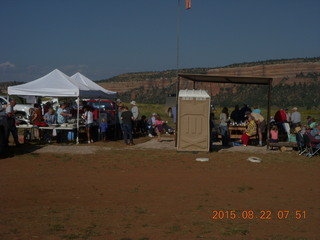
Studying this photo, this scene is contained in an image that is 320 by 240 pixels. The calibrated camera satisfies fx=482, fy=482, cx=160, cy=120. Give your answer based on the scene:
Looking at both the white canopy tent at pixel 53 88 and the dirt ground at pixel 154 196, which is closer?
the dirt ground at pixel 154 196

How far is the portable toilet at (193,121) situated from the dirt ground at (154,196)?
1.64ft

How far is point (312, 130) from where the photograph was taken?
16.3 meters

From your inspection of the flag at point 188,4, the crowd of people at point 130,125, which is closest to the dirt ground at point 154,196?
the crowd of people at point 130,125

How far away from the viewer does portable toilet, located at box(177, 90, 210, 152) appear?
1647 centimetres

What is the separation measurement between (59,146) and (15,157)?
323cm

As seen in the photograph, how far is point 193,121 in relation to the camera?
16.6 metres

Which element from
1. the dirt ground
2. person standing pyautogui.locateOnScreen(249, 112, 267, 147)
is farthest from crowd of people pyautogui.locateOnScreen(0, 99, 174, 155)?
person standing pyautogui.locateOnScreen(249, 112, 267, 147)

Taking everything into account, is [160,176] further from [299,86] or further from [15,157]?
[299,86]

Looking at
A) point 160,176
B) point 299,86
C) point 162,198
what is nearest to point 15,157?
point 160,176
